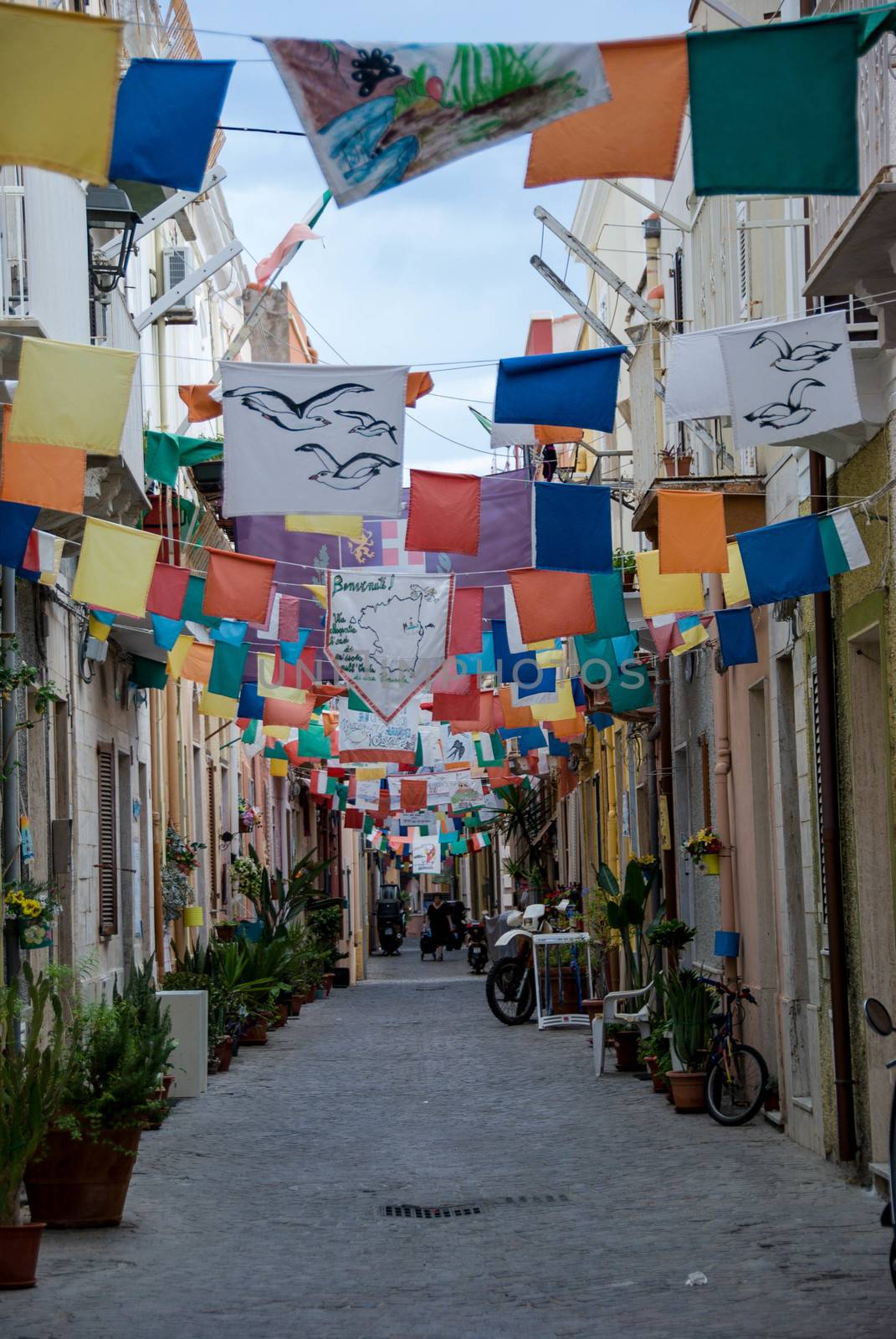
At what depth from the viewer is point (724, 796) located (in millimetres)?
14469

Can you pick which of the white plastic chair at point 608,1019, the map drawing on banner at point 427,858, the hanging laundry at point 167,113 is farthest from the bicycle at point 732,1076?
the map drawing on banner at point 427,858

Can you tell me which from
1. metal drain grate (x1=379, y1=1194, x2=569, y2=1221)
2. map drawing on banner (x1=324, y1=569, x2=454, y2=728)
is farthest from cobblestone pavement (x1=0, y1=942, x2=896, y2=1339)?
map drawing on banner (x1=324, y1=569, x2=454, y2=728)

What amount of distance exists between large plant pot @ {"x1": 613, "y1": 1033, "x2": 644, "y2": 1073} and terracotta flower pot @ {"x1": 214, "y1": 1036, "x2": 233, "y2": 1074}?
3845 millimetres

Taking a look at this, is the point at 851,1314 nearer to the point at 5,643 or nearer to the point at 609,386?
the point at 609,386

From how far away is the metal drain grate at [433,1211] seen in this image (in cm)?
992

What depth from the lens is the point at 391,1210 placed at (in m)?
10.1

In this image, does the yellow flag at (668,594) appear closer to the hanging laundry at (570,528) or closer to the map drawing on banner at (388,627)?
the hanging laundry at (570,528)

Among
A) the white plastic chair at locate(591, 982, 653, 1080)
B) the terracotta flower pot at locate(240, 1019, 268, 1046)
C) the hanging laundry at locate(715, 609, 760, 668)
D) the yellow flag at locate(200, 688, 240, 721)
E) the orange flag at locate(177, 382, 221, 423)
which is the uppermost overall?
the orange flag at locate(177, 382, 221, 423)

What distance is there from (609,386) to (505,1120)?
21.7ft

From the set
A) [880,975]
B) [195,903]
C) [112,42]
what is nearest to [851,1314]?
[880,975]

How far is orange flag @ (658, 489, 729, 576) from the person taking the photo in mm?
10570

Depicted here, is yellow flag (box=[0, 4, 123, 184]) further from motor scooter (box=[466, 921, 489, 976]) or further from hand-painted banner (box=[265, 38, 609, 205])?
motor scooter (box=[466, 921, 489, 976])

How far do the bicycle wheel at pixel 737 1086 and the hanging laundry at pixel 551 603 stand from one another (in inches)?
121

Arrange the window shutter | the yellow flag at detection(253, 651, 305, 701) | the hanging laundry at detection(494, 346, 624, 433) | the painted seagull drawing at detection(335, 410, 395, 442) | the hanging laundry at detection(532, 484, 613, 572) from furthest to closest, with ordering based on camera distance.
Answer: the yellow flag at detection(253, 651, 305, 701) → the window shutter → the hanging laundry at detection(532, 484, 613, 572) → the painted seagull drawing at detection(335, 410, 395, 442) → the hanging laundry at detection(494, 346, 624, 433)
